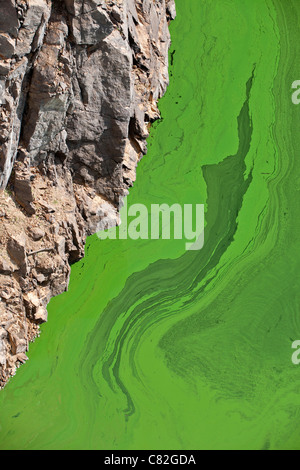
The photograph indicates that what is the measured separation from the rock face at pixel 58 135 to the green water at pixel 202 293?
21cm

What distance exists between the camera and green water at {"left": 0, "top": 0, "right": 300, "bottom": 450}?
17.0ft

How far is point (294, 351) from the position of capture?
218 inches

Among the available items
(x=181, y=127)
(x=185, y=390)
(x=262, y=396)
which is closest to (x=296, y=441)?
(x=262, y=396)

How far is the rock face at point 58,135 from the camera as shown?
4977 millimetres

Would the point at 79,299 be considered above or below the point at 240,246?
below

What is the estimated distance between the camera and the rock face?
4977mm

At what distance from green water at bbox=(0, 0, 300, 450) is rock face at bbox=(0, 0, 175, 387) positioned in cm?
21

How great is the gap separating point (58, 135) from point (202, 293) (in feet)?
4.86

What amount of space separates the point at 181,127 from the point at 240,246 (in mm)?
1075

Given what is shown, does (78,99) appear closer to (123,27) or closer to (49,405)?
(123,27)

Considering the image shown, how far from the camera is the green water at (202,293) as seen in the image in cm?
517

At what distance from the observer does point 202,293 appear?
18.8 feet

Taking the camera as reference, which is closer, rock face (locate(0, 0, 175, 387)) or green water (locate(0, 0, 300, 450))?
rock face (locate(0, 0, 175, 387))

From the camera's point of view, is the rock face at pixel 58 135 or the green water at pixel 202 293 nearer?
the rock face at pixel 58 135
